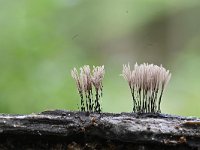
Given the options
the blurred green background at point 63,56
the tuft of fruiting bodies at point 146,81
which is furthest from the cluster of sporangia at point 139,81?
the blurred green background at point 63,56

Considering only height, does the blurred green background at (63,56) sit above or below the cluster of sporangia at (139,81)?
above

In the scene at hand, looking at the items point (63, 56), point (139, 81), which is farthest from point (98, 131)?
point (63, 56)

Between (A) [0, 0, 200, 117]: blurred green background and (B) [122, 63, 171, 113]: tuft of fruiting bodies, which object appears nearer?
(B) [122, 63, 171, 113]: tuft of fruiting bodies

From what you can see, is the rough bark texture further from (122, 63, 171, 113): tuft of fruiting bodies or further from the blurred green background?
the blurred green background

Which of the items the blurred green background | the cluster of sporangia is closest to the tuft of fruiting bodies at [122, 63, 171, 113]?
the cluster of sporangia

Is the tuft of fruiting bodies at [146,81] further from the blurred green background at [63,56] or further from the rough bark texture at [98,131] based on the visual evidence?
the blurred green background at [63,56]

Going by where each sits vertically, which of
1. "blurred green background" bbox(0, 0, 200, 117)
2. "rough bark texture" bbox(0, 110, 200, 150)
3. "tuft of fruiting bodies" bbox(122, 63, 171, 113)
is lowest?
"rough bark texture" bbox(0, 110, 200, 150)
